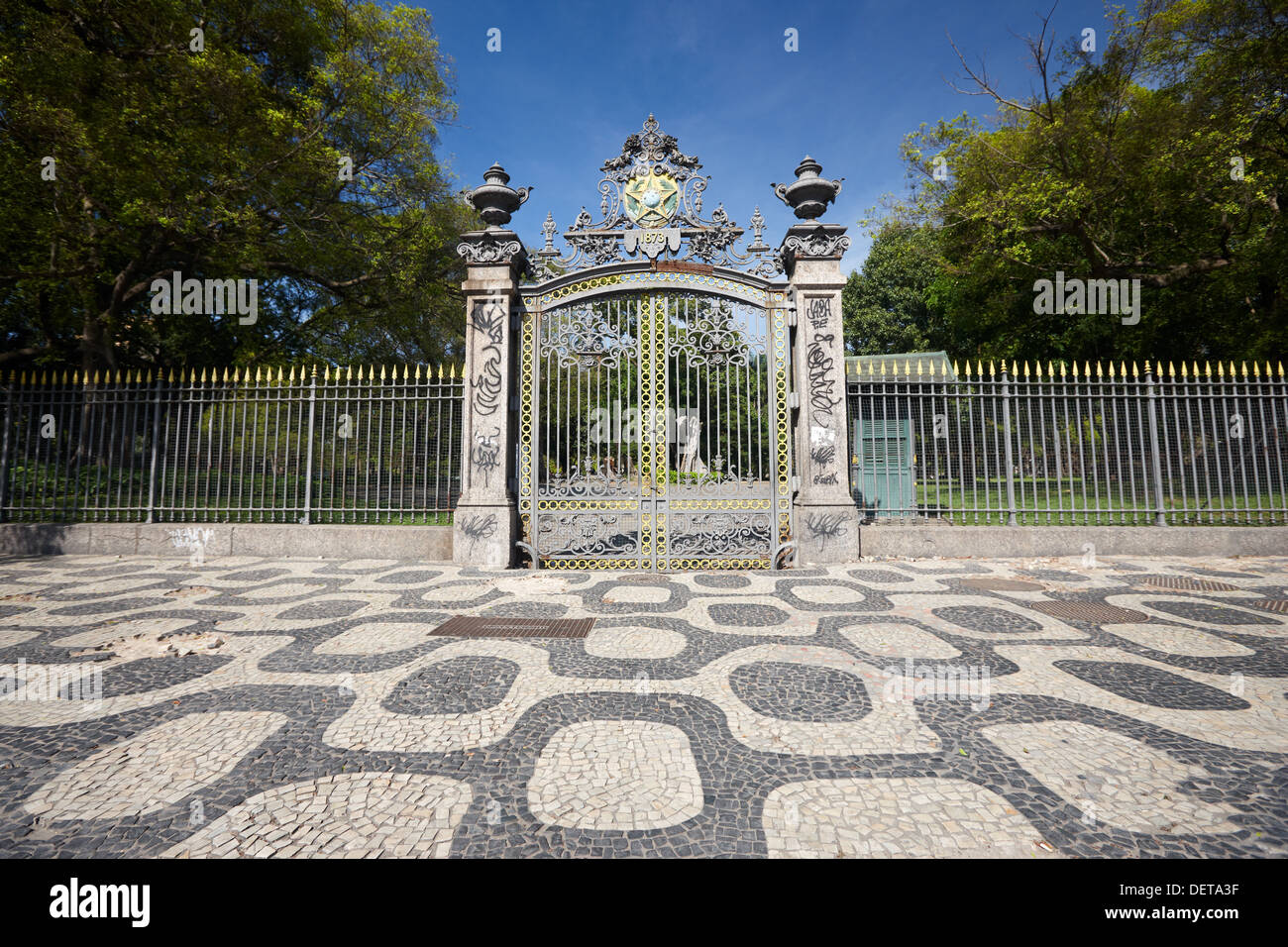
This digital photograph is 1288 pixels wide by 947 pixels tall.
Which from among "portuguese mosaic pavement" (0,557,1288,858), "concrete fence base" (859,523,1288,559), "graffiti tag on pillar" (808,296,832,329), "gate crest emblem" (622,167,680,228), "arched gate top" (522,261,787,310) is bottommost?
"portuguese mosaic pavement" (0,557,1288,858)

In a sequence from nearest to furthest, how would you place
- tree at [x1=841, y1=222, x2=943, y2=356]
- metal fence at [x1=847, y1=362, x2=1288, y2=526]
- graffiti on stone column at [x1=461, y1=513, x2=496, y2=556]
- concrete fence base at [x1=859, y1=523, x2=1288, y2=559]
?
graffiti on stone column at [x1=461, y1=513, x2=496, y2=556]
concrete fence base at [x1=859, y1=523, x2=1288, y2=559]
metal fence at [x1=847, y1=362, x2=1288, y2=526]
tree at [x1=841, y1=222, x2=943, y2=356]

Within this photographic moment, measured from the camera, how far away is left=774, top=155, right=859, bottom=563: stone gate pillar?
7.31m

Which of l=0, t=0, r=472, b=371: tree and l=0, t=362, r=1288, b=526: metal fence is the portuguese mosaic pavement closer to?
l=0, t=362, r=1288, b=526: metal fence

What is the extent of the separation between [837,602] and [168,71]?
52.7 ft

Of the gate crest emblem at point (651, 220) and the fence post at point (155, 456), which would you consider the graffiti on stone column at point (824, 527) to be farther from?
the fence post at point (155, 456)

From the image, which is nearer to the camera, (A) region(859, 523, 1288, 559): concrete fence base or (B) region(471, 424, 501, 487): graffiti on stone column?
(B) region(471, 424, 501, 487): graffiti on stone column

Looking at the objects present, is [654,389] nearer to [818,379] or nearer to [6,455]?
[818,379]

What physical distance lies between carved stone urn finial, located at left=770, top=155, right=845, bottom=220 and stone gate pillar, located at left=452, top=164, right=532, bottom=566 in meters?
3.89

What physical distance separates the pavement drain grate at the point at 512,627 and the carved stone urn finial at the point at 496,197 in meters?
5.78

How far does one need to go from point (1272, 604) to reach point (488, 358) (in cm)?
904

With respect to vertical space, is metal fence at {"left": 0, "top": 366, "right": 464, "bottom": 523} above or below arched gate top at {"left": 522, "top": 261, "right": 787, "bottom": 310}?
below

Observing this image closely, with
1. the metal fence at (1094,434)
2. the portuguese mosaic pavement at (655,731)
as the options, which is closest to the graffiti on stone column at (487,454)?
the portuguese mosaic pavement at (655,731)

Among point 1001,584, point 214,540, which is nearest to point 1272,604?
point 1001,584

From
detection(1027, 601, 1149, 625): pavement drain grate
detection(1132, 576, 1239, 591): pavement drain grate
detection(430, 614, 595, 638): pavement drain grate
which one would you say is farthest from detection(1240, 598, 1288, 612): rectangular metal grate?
detection(430, 614, 595, 638): pavement drain grate
